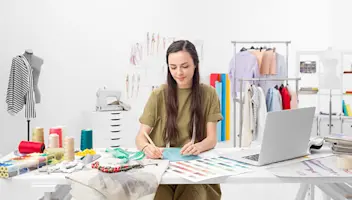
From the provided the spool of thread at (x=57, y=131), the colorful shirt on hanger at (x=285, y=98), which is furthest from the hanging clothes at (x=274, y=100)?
the spool of thread at (x=57, y=131)

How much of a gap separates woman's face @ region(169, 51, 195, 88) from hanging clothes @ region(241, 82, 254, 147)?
7.29ft

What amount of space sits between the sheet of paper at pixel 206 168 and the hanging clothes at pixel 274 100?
2.56 m

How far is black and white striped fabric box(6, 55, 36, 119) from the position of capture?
4270 mm

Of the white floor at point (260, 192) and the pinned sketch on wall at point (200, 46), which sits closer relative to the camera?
the white floor at point (260, 192)

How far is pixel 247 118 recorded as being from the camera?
4340 mm

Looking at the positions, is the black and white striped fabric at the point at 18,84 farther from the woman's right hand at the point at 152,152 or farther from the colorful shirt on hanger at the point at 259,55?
the woman's right hand at the point at 152,152

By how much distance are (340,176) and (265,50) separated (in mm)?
3186

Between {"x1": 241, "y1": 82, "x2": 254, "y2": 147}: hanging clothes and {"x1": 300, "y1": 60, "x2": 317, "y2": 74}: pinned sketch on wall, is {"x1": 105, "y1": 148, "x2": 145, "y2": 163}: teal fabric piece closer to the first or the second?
{"x1": 241, "y1": 82, "x2": 254, "y2": 147}: hanging clothes

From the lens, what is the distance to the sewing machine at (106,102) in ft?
15.3

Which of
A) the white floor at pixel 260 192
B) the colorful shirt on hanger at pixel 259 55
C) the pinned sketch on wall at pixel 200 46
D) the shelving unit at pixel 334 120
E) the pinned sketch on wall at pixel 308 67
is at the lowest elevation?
the white floor at pixel 260 192

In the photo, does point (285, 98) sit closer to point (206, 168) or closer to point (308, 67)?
point (308, 67)

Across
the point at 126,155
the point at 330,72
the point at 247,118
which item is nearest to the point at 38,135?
the point at 126,155

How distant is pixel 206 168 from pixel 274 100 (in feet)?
9.08

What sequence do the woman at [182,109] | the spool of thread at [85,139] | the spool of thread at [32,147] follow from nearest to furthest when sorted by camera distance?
the spool of thread at [32,147]
the woman at [182,109]
the spool of thread at [85,139]
